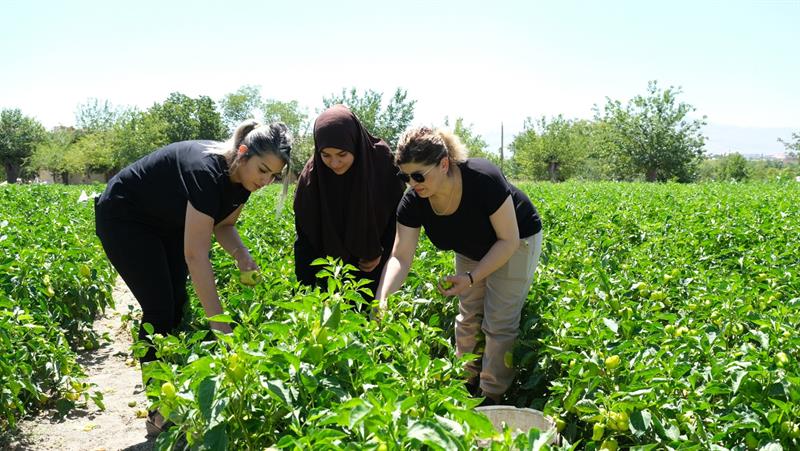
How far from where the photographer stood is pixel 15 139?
5672 cm

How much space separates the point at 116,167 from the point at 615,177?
132ft

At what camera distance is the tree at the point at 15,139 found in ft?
185

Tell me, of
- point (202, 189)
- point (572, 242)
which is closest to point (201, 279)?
point (202, 189)

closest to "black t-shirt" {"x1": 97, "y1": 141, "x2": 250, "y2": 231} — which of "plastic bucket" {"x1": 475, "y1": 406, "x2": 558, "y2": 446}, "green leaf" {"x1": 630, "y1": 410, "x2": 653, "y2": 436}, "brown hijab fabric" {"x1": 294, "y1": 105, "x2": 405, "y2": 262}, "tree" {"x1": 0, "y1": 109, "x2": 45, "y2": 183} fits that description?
"brown hijab fabric" {"x1": 294, "y1": 105, "x2": 405, "y2": 262}

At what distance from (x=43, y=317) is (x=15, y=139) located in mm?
62263

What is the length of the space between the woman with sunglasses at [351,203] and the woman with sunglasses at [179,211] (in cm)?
39

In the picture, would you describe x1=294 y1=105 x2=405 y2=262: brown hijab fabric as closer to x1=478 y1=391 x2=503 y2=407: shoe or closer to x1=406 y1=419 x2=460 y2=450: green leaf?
x1=478 y1=391 x2=503 y2=407: shoe

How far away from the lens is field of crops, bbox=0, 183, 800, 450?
4.66ft

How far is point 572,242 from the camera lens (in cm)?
510

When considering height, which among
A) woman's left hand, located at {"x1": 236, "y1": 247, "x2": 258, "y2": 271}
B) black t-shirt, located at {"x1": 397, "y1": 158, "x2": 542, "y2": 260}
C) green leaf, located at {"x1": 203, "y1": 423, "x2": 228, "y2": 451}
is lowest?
green leaf, located at {"x1": 203, "y1": 423, "x2": 228, "y2": 451}

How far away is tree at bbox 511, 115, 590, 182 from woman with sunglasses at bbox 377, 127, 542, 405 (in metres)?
48.7

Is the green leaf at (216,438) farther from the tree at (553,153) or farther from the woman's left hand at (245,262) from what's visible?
the tree at (553,153)

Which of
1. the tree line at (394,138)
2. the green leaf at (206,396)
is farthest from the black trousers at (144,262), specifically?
the tree line at (394,138)

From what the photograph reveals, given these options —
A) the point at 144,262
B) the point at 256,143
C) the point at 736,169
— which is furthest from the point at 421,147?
the point at 736,169
